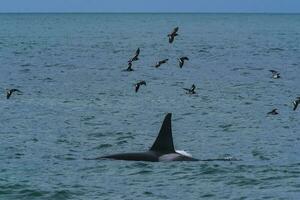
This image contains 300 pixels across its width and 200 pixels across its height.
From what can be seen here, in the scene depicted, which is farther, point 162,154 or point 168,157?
point 162,154

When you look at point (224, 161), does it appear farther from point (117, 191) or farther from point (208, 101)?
point (208, 101)

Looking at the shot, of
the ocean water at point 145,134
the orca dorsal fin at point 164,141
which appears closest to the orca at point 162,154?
the orca dorsal fin at point 164,141

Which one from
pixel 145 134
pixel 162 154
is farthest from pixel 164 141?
pixel 145 134

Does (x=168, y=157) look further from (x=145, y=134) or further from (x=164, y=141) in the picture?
(x=145, y=134)

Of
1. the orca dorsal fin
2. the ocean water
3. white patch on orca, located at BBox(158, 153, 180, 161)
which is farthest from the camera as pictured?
the orca dorsal fin

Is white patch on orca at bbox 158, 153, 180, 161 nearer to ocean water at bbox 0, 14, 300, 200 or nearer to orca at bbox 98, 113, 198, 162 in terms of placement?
orca at bbox 98, 113, 198, 162

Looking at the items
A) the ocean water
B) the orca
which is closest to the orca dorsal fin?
the orca

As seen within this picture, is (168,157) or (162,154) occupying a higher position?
(162,154)

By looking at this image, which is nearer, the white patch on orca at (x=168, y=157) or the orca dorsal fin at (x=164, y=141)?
the white patch on orca at (x=168, y=157)

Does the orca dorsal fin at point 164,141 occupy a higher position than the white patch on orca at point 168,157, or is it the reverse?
the orca dorsal fin at point 164,141

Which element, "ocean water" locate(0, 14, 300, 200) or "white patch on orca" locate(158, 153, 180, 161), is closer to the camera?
"ocean water" locate(0, 14, 300, 200)

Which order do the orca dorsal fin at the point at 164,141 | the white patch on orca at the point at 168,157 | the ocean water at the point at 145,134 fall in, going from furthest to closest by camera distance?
the orca dorsal fin at the point at 164,141 → the white patch on orca at the point at 168,157 → the ocean water at the point at 145,134

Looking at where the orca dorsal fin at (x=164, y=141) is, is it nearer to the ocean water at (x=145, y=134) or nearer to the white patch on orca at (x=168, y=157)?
the white patch on orca at (x=168, y=157)

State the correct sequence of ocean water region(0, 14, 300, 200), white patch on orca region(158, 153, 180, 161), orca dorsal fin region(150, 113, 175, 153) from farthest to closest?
orca dorsal fin region(150, 113, 175, 153)
white patch on orca region(158, 153, 180, 161)
ocean water region(0, 14, 300, 200)
